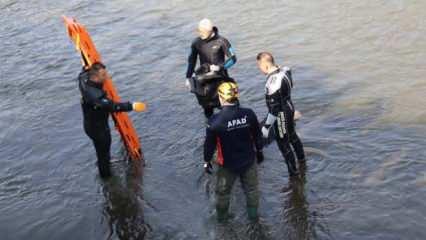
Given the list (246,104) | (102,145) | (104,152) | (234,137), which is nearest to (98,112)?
(102,145)

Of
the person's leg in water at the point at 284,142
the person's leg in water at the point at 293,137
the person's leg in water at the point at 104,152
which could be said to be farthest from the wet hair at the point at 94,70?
the person's leg in water at the point at 293,137

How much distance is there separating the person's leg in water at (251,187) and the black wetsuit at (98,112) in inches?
78.2

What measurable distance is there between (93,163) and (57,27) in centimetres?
964

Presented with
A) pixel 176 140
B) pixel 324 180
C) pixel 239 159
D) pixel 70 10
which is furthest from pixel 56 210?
pixel 70 10

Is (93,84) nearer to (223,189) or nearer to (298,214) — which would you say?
(223,189)

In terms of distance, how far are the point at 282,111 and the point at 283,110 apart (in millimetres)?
22

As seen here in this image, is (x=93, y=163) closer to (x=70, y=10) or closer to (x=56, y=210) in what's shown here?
(x=56, y=210)

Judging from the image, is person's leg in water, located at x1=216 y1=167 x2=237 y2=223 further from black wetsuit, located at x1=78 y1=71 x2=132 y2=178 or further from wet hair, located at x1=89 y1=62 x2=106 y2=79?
wet hair, located at x1=89 y1=62 x2=106 y2=79

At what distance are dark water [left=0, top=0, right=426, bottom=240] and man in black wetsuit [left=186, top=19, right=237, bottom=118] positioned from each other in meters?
0.98

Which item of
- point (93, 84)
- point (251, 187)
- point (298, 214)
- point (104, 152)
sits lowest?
point (298, 214)

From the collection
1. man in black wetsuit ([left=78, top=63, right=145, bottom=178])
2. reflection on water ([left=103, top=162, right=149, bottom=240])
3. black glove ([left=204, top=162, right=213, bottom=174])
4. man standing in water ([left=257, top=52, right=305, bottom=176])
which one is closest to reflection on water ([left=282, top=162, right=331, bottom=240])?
man standing in water ([left=257, top=52, right=305, bottom=176])

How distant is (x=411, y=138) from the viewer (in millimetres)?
9422

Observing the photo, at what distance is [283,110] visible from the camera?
26.2 feet

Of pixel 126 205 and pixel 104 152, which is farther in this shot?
pixel 104 152
